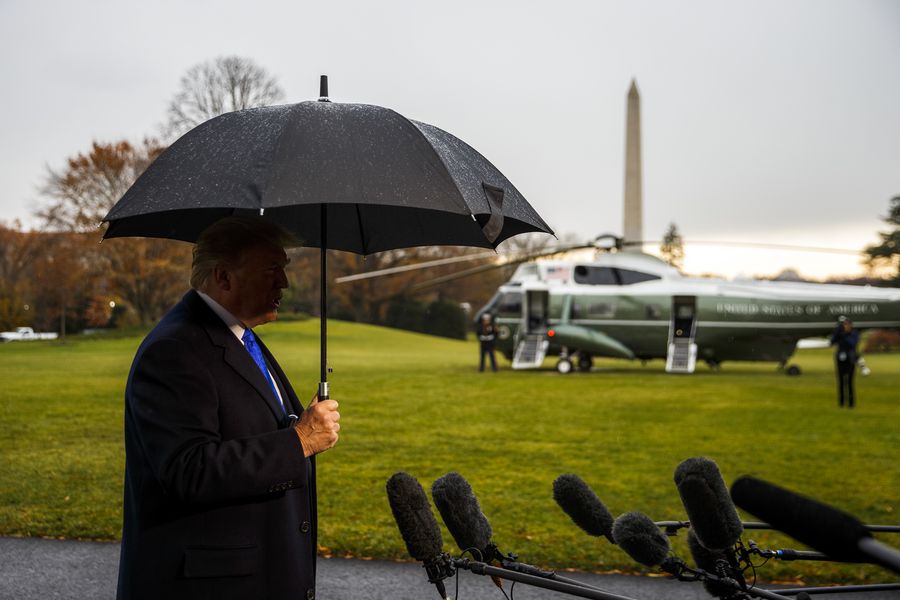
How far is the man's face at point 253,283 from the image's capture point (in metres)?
2.45

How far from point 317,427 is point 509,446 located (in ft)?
28.6

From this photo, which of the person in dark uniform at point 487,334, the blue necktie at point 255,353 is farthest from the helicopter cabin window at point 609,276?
the blue necktie at point 255,353

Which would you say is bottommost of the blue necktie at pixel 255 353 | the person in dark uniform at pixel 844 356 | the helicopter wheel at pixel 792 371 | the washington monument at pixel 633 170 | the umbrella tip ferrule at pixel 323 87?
the helicopter wheel at pixel 792 371

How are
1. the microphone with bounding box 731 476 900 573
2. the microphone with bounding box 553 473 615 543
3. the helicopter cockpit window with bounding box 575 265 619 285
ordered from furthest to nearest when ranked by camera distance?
the helicopter cockpit window with bounding box 575 265 619 285 → the microphone with bounding box 553 473 615 543 → the microphone with bounding box 731 476 900 573

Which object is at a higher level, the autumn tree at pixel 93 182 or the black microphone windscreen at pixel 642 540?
the autumn tree at pixel 93 182

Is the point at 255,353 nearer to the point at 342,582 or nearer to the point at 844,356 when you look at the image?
the point at 342,582

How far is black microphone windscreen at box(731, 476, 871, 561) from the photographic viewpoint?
4.07 feet

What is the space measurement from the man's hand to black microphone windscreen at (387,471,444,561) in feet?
1.05

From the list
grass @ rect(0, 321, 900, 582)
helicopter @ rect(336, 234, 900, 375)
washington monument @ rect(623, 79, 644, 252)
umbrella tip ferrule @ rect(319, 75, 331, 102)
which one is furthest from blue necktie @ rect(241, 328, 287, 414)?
washington monument @ rect(623, 79, 644, 252)

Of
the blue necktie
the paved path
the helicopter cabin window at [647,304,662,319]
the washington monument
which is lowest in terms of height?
the paved path

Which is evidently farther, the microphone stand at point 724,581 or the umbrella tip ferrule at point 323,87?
the umbrella tip ferrule at point 323,87

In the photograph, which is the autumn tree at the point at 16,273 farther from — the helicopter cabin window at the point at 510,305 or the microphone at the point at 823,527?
the microphone at the point at 823,527

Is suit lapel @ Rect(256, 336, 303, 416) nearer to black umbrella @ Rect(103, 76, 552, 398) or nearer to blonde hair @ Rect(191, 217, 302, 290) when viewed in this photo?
black umbrella @ Rect(103, 76, 552, 398)

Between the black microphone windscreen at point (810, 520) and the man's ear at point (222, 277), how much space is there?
63.0 inches
